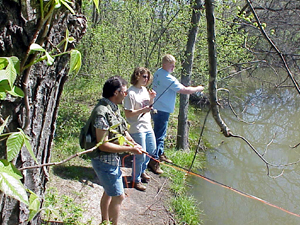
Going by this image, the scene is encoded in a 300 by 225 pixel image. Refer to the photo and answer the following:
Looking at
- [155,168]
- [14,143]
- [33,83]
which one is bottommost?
[155,168]

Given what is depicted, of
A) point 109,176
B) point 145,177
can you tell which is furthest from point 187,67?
point 109,176

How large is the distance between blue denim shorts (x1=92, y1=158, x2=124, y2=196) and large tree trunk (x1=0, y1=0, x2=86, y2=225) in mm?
884

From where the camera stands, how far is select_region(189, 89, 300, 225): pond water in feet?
15.3

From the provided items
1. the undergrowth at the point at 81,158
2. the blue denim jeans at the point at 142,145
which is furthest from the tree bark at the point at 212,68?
the blue denim jeans at the point at 142,145

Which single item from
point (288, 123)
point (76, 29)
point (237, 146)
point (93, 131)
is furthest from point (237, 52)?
point (76, 29)

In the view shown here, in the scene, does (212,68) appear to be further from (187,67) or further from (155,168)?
(187,67)

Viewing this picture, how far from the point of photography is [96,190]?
3789 mm

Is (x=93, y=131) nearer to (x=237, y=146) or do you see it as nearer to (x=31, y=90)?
(x=31, y=90)

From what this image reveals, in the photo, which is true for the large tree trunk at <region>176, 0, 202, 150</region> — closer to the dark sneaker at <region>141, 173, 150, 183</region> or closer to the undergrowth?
the undergrowth

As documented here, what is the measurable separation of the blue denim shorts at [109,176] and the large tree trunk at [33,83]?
88 centimetres

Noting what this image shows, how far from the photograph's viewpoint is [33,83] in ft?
4.29

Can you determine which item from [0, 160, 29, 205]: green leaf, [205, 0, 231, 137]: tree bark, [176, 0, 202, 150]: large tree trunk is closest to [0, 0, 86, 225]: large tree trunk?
[0, 160, 29, 205]: green leaf

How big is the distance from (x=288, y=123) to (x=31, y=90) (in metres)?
9.74

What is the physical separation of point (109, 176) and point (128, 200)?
1.48 meters
